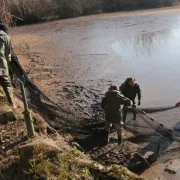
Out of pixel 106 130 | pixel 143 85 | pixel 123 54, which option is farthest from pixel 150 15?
pixel 106 130

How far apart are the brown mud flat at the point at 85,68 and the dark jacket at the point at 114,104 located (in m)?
0.54

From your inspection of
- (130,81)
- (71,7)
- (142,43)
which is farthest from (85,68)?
(71,7)

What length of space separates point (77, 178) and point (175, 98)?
9.25 m

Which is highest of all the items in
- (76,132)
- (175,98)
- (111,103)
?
(111,103)

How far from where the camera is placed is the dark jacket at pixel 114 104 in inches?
301

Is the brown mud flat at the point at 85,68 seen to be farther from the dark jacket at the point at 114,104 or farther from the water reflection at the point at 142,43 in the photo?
the water reflection at the point at 142,43

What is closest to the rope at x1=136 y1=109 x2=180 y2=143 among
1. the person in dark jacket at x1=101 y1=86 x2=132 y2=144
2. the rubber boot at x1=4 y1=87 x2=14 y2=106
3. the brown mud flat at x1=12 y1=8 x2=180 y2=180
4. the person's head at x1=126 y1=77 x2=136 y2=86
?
the brown mud flat at x1=12 y1=8 x2=180 y2=180

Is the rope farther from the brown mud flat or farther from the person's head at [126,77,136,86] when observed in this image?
the person's head at [126,77,136,86]

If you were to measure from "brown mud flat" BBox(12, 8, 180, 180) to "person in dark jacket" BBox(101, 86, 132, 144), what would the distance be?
33cm

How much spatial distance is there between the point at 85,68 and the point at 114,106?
32.0 feet

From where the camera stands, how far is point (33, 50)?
74.1 feet

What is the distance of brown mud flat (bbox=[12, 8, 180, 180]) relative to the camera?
796 cm

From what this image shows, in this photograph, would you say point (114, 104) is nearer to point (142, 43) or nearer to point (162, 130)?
point (162, 130)

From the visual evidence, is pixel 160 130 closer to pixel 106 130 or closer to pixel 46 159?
pixel 106 130
